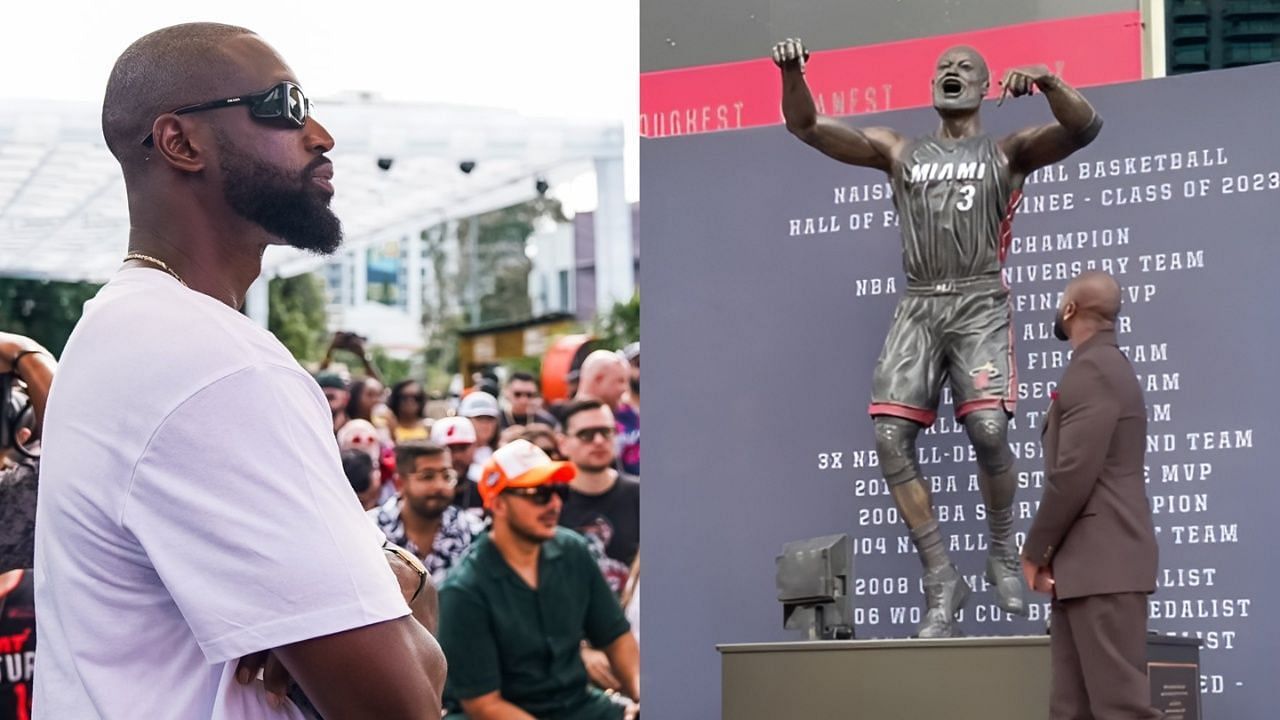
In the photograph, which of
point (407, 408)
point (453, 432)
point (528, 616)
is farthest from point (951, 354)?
point (407, 408)

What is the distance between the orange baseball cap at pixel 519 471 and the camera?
8.90 meters

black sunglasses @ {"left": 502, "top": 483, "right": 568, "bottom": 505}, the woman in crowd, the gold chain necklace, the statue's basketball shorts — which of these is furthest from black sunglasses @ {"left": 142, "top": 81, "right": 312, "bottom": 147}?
the woman in crowd

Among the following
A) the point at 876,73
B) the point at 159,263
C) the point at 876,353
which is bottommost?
the point at 159,263

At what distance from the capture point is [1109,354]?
17.1 feet

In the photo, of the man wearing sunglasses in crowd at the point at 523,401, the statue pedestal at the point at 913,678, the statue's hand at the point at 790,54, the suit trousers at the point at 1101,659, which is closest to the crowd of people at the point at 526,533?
the man wearing sunglasses in crowd at the point at 523,401

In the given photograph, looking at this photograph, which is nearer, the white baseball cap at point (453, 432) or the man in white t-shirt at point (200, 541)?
the man in white t-shirt at point (200, 541)

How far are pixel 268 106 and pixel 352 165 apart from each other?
15937 millimetres

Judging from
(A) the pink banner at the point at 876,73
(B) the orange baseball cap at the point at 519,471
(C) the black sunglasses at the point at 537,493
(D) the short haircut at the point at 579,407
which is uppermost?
(A) the pink banner at the point at 876,73

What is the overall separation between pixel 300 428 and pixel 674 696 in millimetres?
5611

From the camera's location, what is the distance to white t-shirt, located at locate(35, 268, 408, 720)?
169cm

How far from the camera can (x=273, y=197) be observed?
204 centimetres

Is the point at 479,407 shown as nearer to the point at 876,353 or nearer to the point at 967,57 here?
the point at 876,353

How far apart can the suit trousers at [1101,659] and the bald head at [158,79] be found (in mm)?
3650

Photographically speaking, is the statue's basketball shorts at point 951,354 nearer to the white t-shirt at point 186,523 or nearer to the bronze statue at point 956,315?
the bronze statue at point 956,315
